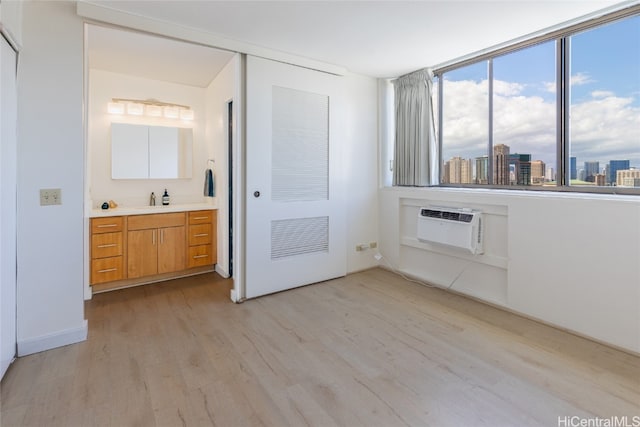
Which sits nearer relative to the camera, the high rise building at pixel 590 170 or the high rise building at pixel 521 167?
the high rise building at pixel 590 170

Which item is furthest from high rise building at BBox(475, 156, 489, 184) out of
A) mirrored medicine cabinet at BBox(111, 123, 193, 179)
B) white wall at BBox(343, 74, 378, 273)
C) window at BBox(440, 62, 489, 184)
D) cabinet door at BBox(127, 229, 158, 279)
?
cabinet door at BBox(127, 229, 158, 279)

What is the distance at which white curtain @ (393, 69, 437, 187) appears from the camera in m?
3.69

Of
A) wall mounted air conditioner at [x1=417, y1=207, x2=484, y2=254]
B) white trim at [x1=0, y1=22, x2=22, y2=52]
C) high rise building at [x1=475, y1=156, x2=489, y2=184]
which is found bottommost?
wall mounted air conditioner at [x1=417, y1=207, x2=484, y2=254]

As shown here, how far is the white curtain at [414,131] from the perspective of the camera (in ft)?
12.1

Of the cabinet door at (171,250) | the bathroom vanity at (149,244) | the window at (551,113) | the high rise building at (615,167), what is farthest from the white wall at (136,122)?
the high rise building at (615,167)

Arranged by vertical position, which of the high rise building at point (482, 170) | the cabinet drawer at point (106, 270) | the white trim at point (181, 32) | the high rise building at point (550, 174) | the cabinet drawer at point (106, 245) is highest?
the white trim at point (181, 32)

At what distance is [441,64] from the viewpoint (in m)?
3.59

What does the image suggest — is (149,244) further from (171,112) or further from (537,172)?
(537,172)

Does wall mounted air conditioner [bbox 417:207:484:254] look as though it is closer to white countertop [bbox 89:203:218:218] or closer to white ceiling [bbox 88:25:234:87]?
white countertop [bbox 89:203:218:218]

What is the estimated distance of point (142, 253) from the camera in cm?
354

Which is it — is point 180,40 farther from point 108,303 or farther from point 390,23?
point 108,303

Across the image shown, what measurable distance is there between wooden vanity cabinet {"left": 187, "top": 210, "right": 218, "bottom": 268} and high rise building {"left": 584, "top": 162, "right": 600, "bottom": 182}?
3732 mm

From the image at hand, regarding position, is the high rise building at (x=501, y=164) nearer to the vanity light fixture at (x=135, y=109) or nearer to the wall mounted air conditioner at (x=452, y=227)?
the wall mounted air conditioner at (x=452, y=227)

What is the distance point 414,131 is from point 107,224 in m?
3.49
